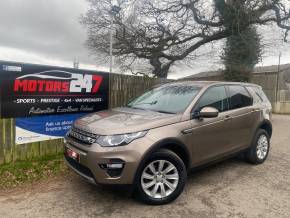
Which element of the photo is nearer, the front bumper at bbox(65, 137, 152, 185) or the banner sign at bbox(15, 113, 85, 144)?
the front bumper at bbox(65, 137, 152, 185)

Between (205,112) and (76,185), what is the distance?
241 centimetres

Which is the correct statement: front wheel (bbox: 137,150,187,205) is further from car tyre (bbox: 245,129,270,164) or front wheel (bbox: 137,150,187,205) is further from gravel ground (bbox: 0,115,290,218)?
car tyre (bbox: 245,129,270,164)

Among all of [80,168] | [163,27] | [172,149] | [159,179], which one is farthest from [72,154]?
[163,27]

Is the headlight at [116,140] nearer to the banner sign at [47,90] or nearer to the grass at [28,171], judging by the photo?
the grass at [28,171]

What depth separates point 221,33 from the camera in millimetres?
16062

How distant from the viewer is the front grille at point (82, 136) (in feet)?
11.3

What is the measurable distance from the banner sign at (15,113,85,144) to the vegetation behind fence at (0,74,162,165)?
0.09 metres

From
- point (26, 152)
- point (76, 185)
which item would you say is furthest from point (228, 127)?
point (26, 152)

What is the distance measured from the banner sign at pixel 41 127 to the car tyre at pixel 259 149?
12.9 feet

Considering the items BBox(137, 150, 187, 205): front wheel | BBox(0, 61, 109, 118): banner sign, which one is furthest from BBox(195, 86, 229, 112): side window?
BBox(0, 61, 109, 118): banner sign

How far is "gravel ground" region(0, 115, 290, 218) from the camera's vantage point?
11.2 ft

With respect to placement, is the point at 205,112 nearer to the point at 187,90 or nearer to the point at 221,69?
the point at 187,90

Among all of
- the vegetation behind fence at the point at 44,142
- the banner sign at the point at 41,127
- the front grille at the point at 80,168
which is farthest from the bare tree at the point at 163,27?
the front grille at the point at 80,168

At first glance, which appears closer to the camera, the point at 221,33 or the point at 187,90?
the point at 187,90
